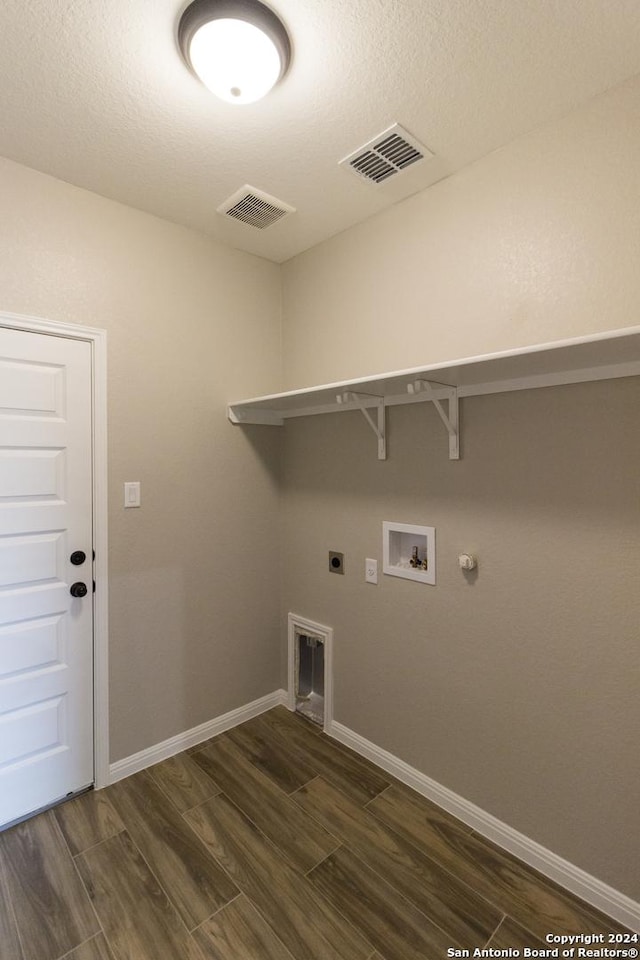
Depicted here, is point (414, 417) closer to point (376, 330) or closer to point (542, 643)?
point (376, 330)

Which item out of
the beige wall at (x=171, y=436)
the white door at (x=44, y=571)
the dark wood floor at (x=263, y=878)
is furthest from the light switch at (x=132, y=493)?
the dark wood floor at (x=263, y=878)

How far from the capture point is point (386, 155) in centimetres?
177

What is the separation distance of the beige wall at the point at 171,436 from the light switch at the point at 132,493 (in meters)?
0.04

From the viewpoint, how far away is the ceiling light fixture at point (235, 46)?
46.4 inches

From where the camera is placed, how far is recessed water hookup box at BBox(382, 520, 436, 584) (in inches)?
77.3

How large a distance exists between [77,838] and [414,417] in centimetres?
222

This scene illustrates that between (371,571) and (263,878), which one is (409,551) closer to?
(371,571)

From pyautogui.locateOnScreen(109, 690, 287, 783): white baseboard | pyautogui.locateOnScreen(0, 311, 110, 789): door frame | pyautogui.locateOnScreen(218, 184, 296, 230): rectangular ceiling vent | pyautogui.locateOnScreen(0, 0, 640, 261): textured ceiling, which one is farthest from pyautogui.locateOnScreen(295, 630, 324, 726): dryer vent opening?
pyautogui.locateOnScreen(0, 0, 640, 261): textured ceiling

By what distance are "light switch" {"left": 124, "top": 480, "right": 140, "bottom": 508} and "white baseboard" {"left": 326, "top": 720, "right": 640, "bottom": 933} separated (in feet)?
5.34

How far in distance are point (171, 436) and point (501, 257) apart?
168 centimetres

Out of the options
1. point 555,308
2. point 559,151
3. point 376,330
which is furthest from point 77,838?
point 559,151

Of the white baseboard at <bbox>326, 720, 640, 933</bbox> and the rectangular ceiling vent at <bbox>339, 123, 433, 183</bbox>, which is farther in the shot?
the rectangular ceiling vent at <bbox>339, 123, 433, 183</bbox>

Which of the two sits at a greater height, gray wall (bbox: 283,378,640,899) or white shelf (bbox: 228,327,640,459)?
white shelf (bbox: 228,327,640,459)

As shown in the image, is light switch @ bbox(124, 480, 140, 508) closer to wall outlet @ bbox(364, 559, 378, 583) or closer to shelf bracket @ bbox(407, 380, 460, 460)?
wall outlet @ bbox(364, 559, 378, 583)
